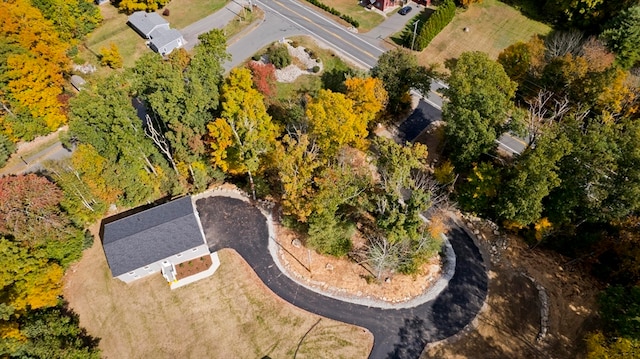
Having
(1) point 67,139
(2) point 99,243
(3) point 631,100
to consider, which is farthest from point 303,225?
(3) point 631,100

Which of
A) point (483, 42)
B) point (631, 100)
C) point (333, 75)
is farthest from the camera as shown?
point (483, 42)

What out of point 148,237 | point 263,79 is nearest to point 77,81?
point 263,79

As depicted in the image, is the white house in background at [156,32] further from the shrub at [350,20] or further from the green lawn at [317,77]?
the shrub at [350,20]

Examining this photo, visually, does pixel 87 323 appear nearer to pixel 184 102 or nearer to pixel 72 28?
pixel 184 102

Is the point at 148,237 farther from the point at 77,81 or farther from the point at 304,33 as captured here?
the point at 304,33

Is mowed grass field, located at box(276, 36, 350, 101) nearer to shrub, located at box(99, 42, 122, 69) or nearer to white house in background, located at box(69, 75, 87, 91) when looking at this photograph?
shrub, located at box(99, 42, 122, 69)

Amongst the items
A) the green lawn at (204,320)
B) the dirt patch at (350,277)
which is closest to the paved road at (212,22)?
the green lawn at (204,320)
